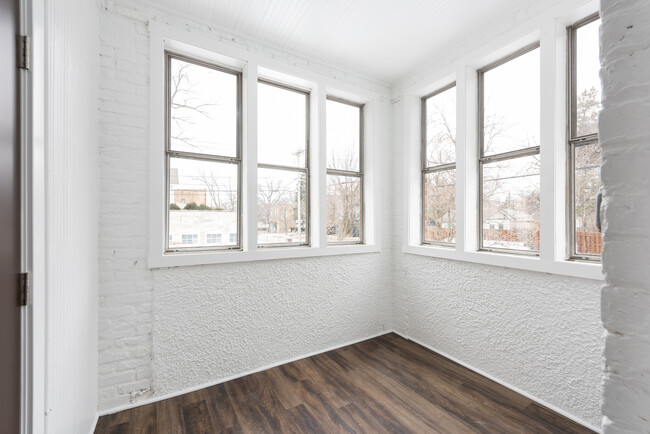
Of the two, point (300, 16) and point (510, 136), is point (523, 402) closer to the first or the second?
point (510, 136)

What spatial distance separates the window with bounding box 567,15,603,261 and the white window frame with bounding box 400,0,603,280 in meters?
0.05

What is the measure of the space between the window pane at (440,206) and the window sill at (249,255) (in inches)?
26.2

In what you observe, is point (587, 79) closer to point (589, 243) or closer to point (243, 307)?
point (589, 243)

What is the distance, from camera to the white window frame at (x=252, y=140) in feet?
6.82

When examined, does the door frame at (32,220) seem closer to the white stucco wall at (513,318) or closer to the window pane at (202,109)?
the window pane at (202,109)

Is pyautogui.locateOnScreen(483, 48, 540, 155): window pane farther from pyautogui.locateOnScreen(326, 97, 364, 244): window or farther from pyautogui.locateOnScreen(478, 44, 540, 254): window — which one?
pyautogui.locateOnScreen(326, 97, 364, 244): window

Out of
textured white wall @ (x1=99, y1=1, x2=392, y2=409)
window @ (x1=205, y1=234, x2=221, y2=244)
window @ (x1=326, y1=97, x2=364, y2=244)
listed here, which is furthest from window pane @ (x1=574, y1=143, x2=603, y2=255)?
window @ (x1=205, y1=234, x2=221, y2=244)

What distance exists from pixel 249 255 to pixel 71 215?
1255 mm

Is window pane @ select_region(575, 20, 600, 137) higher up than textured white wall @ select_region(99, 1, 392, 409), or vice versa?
window pane @ select_region(575, 20, 600, 137)

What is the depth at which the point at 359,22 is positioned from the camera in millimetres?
2312

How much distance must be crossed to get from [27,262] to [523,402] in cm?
291

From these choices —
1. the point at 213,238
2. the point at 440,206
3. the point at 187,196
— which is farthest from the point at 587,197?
the point at 187,196

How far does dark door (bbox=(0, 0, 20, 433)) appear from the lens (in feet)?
2.78

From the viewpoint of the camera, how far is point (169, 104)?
230 cm
